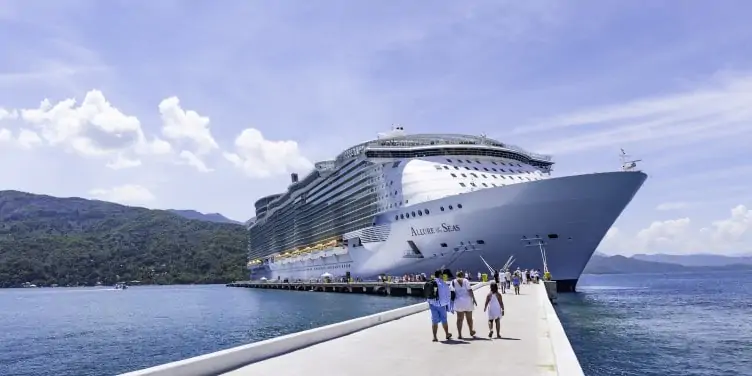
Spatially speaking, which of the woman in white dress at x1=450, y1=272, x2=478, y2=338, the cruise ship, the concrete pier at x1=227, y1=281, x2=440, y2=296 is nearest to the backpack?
the woman in white dress at x1=450, y1=272, x2=478, y2=338

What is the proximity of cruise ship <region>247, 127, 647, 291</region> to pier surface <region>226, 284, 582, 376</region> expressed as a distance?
26028mm

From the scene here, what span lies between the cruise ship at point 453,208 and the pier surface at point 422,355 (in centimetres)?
2603

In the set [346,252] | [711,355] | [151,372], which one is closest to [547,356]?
[151,372]

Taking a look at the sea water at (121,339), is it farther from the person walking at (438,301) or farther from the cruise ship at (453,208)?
the person walking at (438,301)

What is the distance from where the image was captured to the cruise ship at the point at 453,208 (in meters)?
39.4

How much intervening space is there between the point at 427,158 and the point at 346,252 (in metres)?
17.4

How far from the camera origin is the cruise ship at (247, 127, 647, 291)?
1550 inches

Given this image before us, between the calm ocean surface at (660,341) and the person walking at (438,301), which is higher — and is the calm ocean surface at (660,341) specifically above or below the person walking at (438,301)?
below

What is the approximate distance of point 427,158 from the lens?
54.4 metres

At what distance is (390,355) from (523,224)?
1246 inches

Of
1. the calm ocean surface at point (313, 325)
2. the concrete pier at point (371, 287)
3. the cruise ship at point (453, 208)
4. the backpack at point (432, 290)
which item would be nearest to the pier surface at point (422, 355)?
the backpack at point (432, 290)

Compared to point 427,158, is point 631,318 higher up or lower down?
lower down

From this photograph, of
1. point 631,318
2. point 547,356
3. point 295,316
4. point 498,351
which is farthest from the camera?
point 295,316

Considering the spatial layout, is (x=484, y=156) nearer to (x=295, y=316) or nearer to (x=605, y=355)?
(x=295, y=316)
